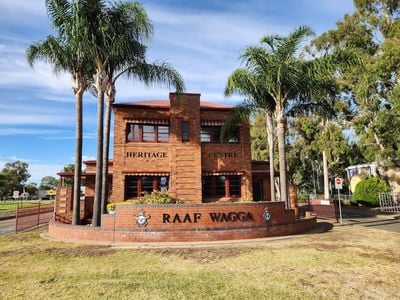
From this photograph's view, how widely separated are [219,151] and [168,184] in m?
3.82

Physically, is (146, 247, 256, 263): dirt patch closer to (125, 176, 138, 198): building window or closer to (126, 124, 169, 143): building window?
(125, 176, 138, 198): building window

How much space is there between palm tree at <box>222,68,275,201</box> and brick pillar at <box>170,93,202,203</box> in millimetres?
2050

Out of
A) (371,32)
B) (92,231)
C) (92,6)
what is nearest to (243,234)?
(92,231)

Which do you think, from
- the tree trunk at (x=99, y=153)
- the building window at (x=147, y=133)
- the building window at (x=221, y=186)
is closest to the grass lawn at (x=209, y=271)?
the tree trunk at (x=99, y=153)

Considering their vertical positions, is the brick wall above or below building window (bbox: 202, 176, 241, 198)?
above

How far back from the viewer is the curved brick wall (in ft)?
37.6

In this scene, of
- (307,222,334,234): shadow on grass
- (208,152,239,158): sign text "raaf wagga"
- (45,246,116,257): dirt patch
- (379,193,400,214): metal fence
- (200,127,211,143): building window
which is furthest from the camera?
(379,193,400,214): metal fence

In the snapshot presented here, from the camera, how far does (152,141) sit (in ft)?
64.4

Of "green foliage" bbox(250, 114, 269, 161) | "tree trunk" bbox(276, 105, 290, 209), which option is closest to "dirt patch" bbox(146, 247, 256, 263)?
"tree trunk" bbox(276, 105, 290, 209)

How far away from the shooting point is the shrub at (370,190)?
88.7 feet

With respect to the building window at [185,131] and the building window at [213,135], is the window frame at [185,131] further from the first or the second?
the building window at [213,135]

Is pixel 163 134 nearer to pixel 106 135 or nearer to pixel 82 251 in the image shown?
pixel 106 135

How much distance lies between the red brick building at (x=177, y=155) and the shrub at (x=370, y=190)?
44.9 ft

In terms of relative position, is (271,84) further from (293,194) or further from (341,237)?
(341,237)
